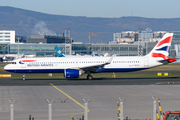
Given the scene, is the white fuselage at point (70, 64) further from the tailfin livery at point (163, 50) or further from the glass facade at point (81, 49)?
the glass facade at point (81, 49)

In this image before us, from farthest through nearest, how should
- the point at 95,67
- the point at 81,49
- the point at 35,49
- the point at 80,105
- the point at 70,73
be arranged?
the point at 81,49 → the point at 35,49 → the point at 95,67 → the point at 70,73 → the point at 80,105

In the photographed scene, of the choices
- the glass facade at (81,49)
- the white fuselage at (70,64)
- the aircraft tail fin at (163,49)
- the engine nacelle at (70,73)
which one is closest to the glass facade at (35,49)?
the glass facade at (81,49)

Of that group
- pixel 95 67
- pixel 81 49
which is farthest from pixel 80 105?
pixel 81 49

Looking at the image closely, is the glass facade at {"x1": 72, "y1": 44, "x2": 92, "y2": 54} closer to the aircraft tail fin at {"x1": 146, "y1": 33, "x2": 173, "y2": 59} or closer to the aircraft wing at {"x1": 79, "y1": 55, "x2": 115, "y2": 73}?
the aircraft tail fin at {"x1": 146, "y1": 33, "x2": 173, "y2": 59}

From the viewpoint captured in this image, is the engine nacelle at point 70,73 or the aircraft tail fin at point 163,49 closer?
the engine nacelle at point 70,73

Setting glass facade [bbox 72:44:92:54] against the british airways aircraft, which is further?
glass facade [bbox 72:44:92:54]

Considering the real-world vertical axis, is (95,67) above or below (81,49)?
below

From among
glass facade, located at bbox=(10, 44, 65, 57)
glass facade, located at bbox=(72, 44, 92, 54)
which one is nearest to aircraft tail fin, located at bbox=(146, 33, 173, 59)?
glass facade, located at bbox=(72, 44, 92, 54)

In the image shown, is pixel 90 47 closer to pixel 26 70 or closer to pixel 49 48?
pixel 49 48

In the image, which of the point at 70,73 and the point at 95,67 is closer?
the point at 70,73

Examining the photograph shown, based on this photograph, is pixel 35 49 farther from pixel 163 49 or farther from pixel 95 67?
pixel 163 49

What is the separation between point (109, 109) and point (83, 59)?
29388 millimetres

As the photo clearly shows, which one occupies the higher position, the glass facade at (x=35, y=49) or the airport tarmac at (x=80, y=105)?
the glass facade at (x=35, y=49)

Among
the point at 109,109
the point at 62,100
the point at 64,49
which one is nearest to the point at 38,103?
the point at 62,100
